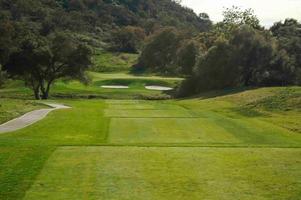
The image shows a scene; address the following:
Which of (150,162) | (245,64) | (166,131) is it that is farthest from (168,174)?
(245,64)

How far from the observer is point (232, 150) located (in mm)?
19703

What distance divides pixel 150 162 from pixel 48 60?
53.0m

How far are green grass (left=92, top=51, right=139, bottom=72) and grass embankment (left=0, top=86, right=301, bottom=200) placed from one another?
92409 millimetres

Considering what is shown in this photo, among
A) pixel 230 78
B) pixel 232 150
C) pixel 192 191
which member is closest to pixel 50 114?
pixel 232 150

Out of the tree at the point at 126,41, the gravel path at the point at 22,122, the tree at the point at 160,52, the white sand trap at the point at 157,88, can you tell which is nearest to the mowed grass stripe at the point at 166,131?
the gravel path at the point at 22,122

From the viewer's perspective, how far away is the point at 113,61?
136m

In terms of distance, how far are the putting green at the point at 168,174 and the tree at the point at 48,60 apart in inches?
1916

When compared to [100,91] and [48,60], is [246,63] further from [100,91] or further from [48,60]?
[48,60]

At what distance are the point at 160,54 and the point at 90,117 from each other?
290ft

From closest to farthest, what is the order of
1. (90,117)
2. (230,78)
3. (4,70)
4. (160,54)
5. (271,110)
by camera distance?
1. (90,117)
2. (271,110)
3. (4,70)
4. (230,78)
5. (160,54)

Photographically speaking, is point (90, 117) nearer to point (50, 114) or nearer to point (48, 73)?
point (50, 114)

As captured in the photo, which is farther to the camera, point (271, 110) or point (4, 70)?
point (4, 70)

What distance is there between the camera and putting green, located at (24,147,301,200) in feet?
42.0

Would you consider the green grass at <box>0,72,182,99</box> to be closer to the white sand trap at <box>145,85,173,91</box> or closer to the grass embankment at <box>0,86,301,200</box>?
Result: the white sand trap at <box>145,85,173,91</box>
